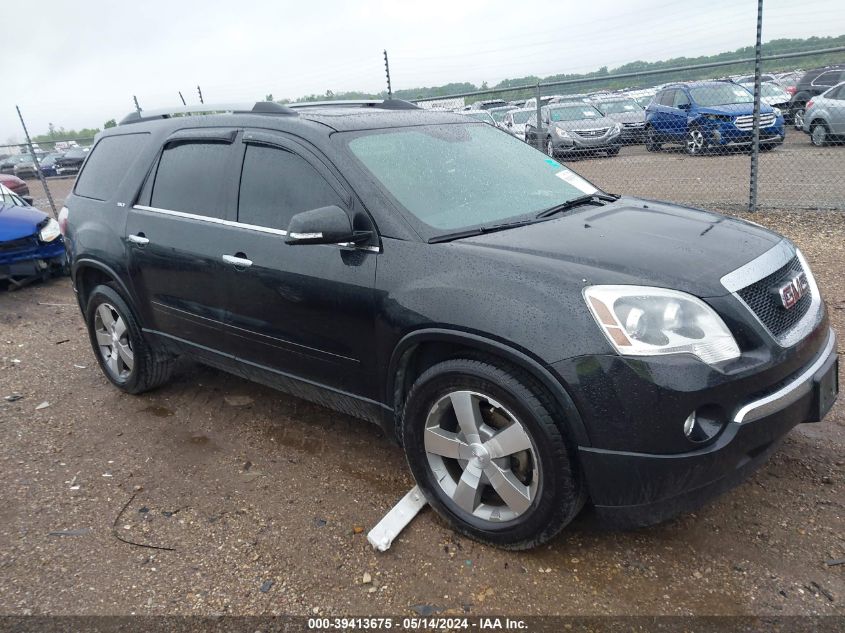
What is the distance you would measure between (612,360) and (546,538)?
0.83 meters

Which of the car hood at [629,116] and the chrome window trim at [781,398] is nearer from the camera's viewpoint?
the chrome window trim at [781,398]

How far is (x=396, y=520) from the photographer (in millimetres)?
3049

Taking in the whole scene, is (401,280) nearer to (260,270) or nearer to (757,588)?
(260,270)

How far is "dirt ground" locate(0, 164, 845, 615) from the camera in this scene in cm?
257

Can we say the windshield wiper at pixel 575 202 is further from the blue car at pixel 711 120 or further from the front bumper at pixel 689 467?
the blue car at pixel 711 120

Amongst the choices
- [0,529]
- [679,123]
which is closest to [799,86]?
[679,123]

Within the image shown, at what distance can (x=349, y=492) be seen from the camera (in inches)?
133

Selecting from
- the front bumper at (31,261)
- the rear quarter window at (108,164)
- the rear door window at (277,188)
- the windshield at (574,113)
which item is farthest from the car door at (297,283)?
the windshield at (574,113)

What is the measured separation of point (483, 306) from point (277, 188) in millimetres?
1433

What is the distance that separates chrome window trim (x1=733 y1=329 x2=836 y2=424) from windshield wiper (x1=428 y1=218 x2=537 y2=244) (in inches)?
49.3

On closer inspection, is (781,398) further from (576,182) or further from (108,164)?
(108,164)

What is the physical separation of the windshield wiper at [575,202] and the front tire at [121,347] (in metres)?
2.77

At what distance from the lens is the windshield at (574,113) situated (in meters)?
15.0

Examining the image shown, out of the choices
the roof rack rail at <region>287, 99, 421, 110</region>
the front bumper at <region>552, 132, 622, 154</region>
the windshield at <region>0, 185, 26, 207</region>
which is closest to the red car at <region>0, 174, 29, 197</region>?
the windshield at <region>0, 185, 26, 207</region>
